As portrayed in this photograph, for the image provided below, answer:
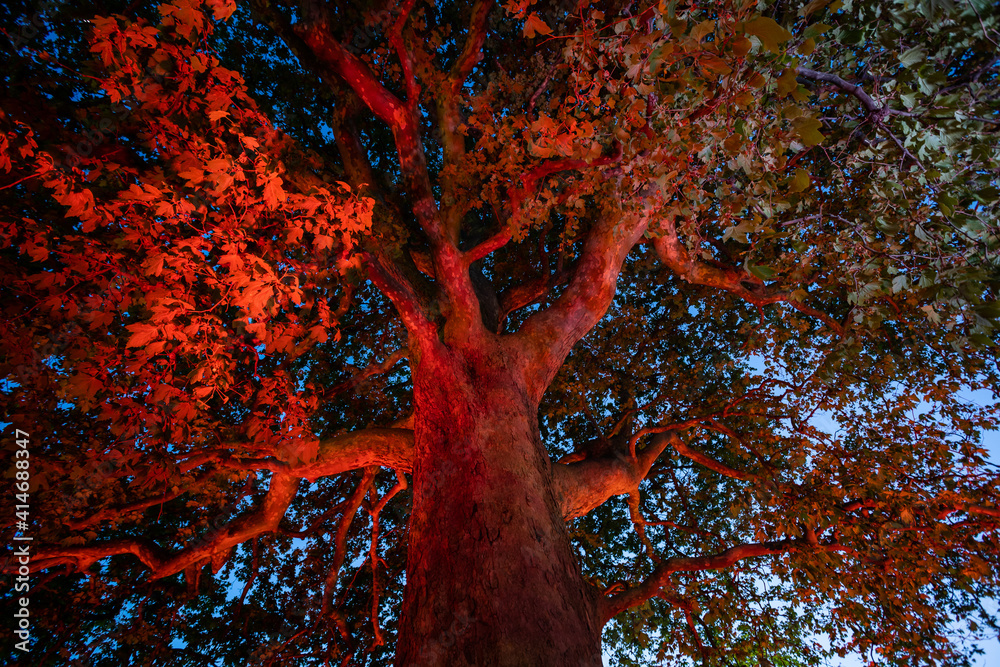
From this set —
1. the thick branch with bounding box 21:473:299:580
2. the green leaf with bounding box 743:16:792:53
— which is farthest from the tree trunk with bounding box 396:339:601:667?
the green leaf with bounding box 743:16:792:53

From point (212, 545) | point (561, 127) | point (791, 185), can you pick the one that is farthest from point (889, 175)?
point (212, 545)

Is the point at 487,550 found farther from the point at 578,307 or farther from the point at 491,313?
the point at 491,313

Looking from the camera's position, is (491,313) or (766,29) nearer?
(766,29)

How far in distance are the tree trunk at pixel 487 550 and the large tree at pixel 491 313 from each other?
22 millimetres

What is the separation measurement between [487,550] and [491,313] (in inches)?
141

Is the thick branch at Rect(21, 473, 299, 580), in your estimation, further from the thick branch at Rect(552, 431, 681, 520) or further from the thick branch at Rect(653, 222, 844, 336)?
the thick branch at Rect(653, 222, 844, 336)

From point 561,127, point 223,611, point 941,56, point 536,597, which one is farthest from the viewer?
point 223,611

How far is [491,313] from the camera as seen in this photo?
5574mm

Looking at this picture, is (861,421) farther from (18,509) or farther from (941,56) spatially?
(18,509)

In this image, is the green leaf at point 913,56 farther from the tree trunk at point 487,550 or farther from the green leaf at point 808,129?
the tree trunk at point 487,550

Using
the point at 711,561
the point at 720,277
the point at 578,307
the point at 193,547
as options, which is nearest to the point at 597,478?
the point at 578,307

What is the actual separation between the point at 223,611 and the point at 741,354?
10925 mm

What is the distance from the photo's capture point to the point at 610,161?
381 centimetres

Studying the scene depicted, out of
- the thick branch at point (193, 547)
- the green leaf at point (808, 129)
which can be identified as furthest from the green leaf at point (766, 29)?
the thick branch at point (193, 547)
